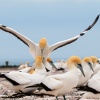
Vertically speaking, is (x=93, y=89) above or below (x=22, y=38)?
below

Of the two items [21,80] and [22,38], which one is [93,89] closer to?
[21,80]

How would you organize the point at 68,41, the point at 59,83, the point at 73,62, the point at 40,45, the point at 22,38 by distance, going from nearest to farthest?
the point at 59,83, the point at 73,62, the point at 40,45, the point at 22,38, the point at 68,41

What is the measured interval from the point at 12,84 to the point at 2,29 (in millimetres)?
7292

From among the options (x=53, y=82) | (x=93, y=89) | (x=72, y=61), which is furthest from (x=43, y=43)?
(x=53, y=82)

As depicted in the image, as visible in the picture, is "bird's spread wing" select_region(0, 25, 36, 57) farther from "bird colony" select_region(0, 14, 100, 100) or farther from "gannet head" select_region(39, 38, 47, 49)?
"bird colony" select_region(0, 14, 100, 100)

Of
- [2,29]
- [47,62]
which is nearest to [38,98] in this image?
[47,62]

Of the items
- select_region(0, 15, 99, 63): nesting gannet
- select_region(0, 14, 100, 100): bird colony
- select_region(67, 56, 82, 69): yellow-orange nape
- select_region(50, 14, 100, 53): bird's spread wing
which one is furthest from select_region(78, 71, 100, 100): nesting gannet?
select_region(50, 14, 100, 53): bird's spread wing

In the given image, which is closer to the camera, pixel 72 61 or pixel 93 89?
pixel 72 61

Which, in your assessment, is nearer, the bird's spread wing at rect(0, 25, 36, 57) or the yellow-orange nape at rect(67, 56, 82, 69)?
the yellow-orange nape at rect(67, 56, 82, 69)

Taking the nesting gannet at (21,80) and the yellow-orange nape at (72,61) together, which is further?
the nesting gannet at (21,80)

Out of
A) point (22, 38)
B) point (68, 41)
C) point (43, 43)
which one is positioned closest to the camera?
point (43, 43)

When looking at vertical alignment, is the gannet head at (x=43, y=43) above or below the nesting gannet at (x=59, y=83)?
above

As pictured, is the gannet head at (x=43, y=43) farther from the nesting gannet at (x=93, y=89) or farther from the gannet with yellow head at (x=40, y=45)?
the nesting gannet at (x=93, y=89)

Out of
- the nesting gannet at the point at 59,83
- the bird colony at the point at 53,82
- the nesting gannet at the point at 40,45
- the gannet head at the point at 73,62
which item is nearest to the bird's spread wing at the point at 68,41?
the nesting gannet at the point at 40,45
